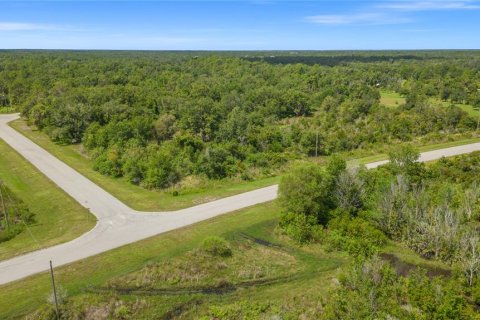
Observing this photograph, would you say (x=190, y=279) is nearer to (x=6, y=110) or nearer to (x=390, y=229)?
(x=390, y=229)

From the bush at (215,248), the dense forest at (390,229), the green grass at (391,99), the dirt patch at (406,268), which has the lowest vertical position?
the dirt patch at (406,268)

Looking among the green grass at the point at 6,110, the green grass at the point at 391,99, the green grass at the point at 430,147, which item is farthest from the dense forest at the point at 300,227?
the green grass at the point at 6,110

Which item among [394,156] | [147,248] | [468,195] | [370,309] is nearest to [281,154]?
[394,156]

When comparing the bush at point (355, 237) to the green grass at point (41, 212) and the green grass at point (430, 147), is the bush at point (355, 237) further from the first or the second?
the green grass at point (41, 212)

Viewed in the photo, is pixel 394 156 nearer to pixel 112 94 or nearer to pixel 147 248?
pixel 147 248

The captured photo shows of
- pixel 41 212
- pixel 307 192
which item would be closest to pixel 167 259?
pixel 307 192

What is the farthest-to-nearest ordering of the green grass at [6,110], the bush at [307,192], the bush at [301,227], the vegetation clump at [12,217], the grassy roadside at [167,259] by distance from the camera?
the green grass at [6,110] < the bush at [307,192] < the vegetation clump at [12,217] < the bush at [301,227] < the grassy roadside at [167,259]

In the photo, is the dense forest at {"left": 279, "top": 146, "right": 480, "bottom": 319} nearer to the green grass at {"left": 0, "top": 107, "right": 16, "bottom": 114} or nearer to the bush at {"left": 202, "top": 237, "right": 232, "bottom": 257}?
the bush at {"left": 202, "top": 237, "right": 232, "bottom": 257}

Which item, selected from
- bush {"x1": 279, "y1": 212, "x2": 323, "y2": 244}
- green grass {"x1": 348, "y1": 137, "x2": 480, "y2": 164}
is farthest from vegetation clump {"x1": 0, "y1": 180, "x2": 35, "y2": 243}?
green grass {"x1": 348, "y1": 137, "x2": 480, "y2": 164}
